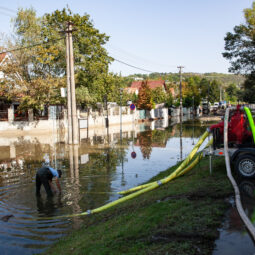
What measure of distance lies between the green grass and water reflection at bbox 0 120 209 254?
833 millimetres

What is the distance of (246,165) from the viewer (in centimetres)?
750

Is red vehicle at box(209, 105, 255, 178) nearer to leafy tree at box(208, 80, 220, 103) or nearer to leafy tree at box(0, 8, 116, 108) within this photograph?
leafy tree at box(0, 8, 116, 108)

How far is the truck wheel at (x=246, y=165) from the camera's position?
7.43 meters

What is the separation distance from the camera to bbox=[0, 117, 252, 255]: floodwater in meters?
6.36

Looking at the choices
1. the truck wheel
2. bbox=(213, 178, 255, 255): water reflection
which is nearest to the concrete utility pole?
the truck wheel

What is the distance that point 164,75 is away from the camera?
198 m

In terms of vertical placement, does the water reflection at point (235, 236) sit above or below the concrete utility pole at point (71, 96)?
below

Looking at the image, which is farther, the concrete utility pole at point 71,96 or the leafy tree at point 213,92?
the leafy tree at point 213,92

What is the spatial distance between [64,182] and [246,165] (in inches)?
243

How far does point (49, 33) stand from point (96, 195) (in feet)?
98.7

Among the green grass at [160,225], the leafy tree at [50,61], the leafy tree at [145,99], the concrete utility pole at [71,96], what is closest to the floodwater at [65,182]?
the green grass at [160,225]

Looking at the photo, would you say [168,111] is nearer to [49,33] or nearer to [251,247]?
[49,33]

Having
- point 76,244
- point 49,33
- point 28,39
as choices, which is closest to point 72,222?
point 76,244

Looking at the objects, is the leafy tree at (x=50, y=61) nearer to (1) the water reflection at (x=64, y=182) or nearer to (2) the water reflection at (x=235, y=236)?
(1) the water reflection at (x=64, y=182)
